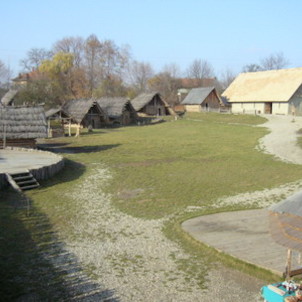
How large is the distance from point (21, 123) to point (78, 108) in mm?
21209

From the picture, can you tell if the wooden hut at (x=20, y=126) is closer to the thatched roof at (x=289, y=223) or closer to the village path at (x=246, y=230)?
the village path at (x=246, y=230)

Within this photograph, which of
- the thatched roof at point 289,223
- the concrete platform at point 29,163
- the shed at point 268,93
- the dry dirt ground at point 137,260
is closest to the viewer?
the thatched roof at point 289,223

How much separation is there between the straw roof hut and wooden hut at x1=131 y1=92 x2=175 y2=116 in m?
50.7

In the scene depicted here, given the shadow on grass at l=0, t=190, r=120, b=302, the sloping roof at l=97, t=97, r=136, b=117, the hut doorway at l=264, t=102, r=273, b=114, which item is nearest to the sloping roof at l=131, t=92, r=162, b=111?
the sloping roof at l=97, t=97, r=136, b=117

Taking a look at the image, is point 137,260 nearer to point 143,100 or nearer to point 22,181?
point 22,181

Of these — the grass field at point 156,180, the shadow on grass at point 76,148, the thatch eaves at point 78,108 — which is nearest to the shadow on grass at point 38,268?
the grass field at point 156,180

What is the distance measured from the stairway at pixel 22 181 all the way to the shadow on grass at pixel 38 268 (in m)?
3.72

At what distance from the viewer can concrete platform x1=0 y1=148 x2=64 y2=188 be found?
17.5 m

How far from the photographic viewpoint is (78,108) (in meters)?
46.7

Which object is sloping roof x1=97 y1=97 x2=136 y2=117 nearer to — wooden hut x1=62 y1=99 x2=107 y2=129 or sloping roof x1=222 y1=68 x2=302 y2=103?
wooden hut x1=62 y1=99 x2=107 y2=129

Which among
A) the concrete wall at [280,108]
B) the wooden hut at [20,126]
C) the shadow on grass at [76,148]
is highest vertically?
the concrete wall at [280,108]

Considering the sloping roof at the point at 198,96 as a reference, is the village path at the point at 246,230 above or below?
below

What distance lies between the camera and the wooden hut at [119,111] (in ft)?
167

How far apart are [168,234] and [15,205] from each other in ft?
19.9
